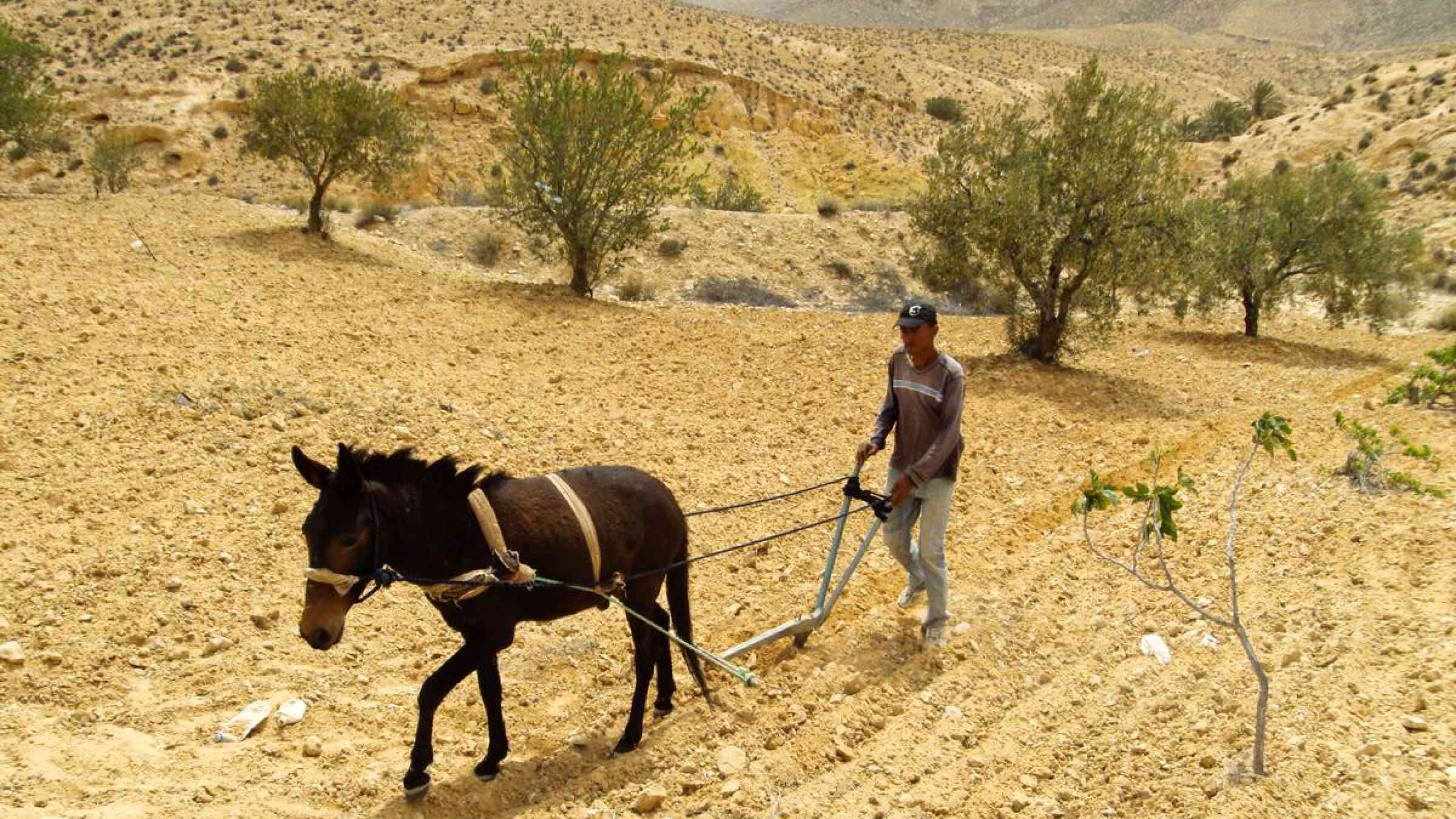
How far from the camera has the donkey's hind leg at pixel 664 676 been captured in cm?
474

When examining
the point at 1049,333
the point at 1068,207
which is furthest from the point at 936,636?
the point at 1068,207

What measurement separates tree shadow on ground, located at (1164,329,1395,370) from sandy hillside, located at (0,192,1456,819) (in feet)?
15.6

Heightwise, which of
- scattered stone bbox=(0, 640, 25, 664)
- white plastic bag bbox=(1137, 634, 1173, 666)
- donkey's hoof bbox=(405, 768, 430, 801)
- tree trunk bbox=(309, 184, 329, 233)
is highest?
tree trunk bbox=(309, 184, 329, 233)

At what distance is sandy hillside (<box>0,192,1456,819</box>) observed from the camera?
3885 millimetres

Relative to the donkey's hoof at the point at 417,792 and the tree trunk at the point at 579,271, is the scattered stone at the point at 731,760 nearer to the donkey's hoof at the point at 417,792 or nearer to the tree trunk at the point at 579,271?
the donkey's hoof at the point at 417,792

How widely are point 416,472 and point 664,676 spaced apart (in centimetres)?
185

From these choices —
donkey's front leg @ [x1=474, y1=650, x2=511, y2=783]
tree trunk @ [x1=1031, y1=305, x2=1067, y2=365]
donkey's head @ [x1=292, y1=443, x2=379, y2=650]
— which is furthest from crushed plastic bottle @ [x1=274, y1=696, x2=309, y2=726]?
tree trunk @ [x1=1031, y1=305, x2=1067, y2=365]

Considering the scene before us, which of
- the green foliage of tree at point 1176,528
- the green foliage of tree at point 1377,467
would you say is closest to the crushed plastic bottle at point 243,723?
the green foliage of tree at point 1176,528

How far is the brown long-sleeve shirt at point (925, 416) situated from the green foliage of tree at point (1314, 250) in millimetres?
14435

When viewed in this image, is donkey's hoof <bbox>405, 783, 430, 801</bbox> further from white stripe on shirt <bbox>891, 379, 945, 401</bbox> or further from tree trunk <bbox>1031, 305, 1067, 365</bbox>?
tree trunk <bbox>1031, 305, 1067, 365</bbox>

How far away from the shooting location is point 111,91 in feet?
113

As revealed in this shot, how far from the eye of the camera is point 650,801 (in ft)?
13.1

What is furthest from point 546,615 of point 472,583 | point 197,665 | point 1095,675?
point 1095,675

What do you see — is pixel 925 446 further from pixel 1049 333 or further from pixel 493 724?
pixel 1049 333
